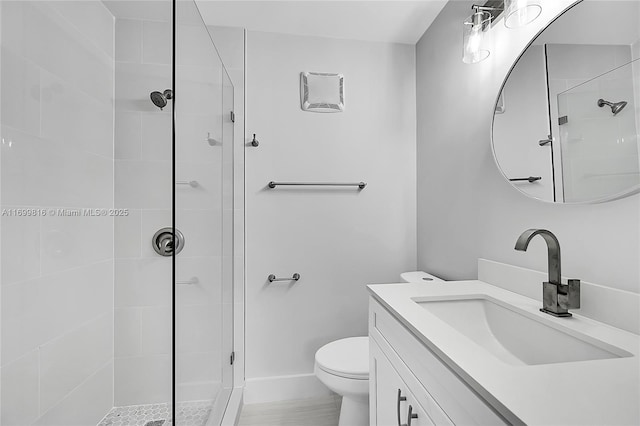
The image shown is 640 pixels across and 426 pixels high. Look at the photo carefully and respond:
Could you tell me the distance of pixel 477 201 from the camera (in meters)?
1.41

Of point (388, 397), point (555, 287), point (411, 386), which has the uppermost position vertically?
point (555, 287)

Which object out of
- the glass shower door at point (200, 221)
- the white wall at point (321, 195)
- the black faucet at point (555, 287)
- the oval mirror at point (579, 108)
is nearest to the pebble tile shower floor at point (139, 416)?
the glass shower door at point (200, 221)

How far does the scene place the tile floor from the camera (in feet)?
5.45

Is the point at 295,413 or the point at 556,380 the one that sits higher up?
the point at 556,380

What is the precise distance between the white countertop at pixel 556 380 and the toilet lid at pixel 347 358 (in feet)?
2.30

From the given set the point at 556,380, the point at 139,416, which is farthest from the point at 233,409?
the point at 556,380

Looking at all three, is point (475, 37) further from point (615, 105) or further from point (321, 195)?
point (321, 195)

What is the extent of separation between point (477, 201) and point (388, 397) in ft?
3.01

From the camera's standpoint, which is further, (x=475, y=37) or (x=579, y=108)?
(x=475, y=37)

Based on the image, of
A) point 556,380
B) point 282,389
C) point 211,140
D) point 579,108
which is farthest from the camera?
point 282,389

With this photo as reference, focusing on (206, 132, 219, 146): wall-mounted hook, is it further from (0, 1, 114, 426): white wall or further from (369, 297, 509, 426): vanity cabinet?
(369, 297, 509, 426): vanity cabinet

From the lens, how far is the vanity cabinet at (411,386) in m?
0.60

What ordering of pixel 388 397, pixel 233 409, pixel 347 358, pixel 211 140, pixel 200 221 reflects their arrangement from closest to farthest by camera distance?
pixel 388 397
pixel 200 221
pixel 211 140
pixel 347 358
pixel 233 409

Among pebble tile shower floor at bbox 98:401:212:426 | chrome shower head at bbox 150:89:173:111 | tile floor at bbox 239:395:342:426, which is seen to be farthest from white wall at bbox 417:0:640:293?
pebble tile shower floor at bbox 98:401:212:426
